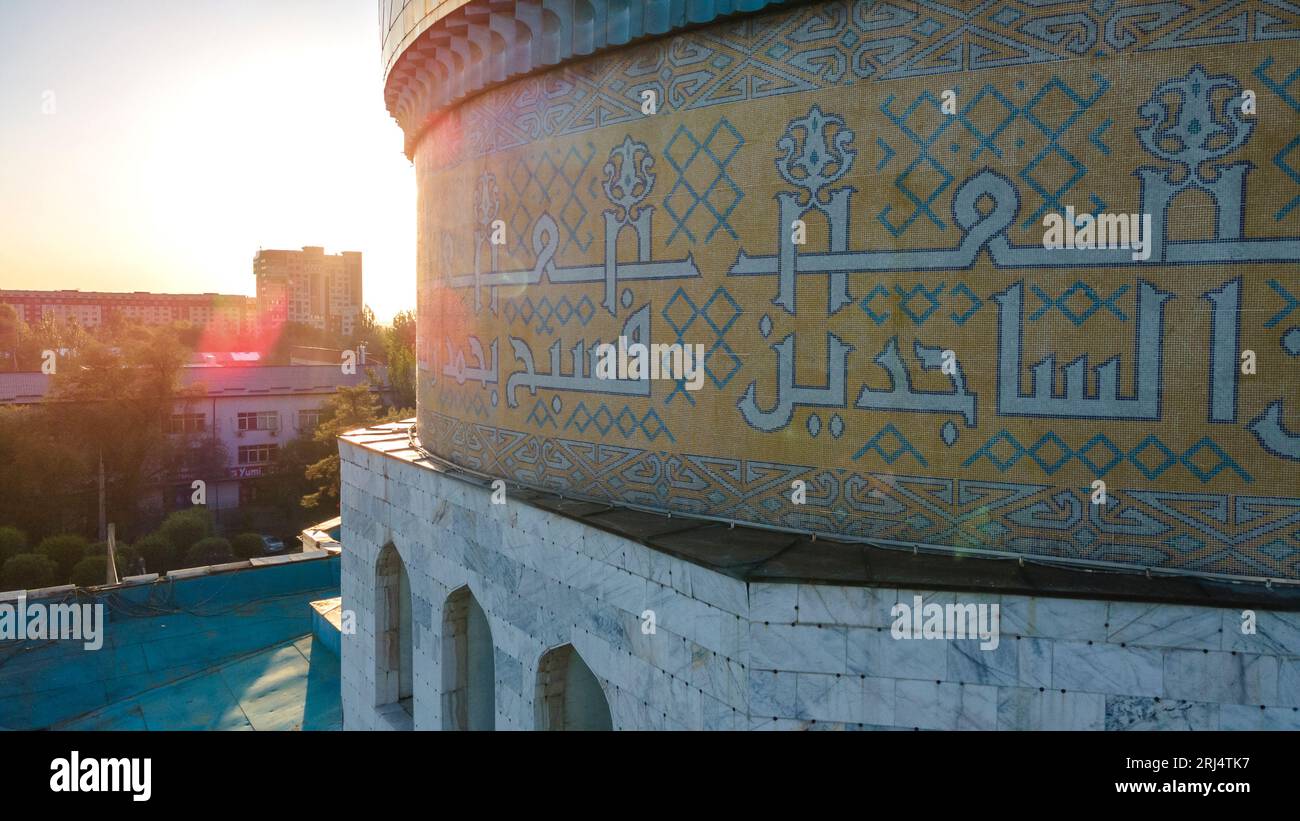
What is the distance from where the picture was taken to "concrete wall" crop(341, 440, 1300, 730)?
270 centimetres

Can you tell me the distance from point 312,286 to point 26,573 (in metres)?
42.4

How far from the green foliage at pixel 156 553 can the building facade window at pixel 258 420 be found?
22.9 ft

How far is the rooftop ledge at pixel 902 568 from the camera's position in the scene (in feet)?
9.21

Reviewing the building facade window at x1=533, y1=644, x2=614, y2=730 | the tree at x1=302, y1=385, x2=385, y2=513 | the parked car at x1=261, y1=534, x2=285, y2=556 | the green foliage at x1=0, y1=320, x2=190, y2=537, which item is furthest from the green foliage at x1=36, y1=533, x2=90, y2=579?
the building facade window at x1=533, y1=644, x2=614, y2=730

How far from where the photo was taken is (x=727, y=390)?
3801mm

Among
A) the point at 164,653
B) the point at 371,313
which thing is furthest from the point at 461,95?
the point at 371,313

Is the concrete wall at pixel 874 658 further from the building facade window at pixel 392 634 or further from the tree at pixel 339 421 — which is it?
the tree at pixel 339 421

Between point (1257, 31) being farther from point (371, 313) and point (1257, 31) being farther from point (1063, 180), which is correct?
point (371, 313)

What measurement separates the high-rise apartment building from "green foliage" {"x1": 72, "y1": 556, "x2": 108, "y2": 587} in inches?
1413

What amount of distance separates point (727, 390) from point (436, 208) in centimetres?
291

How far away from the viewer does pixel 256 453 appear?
22.6 metres

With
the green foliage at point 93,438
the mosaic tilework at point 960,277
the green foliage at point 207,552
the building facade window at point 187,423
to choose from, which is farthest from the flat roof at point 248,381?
the mosaic tilework at point 960,277

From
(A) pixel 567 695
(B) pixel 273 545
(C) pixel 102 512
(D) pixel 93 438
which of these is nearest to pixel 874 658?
(A) pixel 567 695

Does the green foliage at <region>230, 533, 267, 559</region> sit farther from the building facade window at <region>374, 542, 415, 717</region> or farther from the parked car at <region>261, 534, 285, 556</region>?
the building facade window at <region>374, 542, 415, 717</region>
